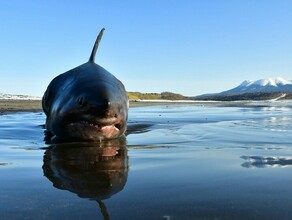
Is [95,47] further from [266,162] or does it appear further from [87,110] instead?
[266,162]

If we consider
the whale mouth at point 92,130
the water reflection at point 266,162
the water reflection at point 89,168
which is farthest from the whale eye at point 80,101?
the water reflection at point 266,162

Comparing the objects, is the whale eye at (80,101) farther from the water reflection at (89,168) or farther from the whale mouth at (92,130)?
the water reflection at (89,168)

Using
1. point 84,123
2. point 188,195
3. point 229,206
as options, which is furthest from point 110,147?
point 229,206

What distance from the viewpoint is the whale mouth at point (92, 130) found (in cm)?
639

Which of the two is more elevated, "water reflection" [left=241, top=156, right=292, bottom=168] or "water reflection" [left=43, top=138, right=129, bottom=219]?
"water reflection" [left=43, top=138, right=129, bottom=219]

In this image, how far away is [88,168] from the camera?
13.7ft

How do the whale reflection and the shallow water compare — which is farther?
the whale reflection

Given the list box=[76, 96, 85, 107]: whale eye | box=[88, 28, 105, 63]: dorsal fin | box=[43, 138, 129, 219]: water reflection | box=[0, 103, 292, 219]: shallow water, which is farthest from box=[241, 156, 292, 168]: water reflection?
box=[88, 28, 105, 63]: dorsal fin

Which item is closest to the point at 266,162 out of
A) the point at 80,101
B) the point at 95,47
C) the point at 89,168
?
the point at 89,168

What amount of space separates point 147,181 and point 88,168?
0.91 m

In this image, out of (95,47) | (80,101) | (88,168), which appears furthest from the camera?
(95,47)

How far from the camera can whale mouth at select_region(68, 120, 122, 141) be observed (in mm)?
6395

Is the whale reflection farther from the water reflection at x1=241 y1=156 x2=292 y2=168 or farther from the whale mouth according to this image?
the water reflection at x1=241 y1=156 x2=292 y2=168

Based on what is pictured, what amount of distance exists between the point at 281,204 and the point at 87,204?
1.24m
